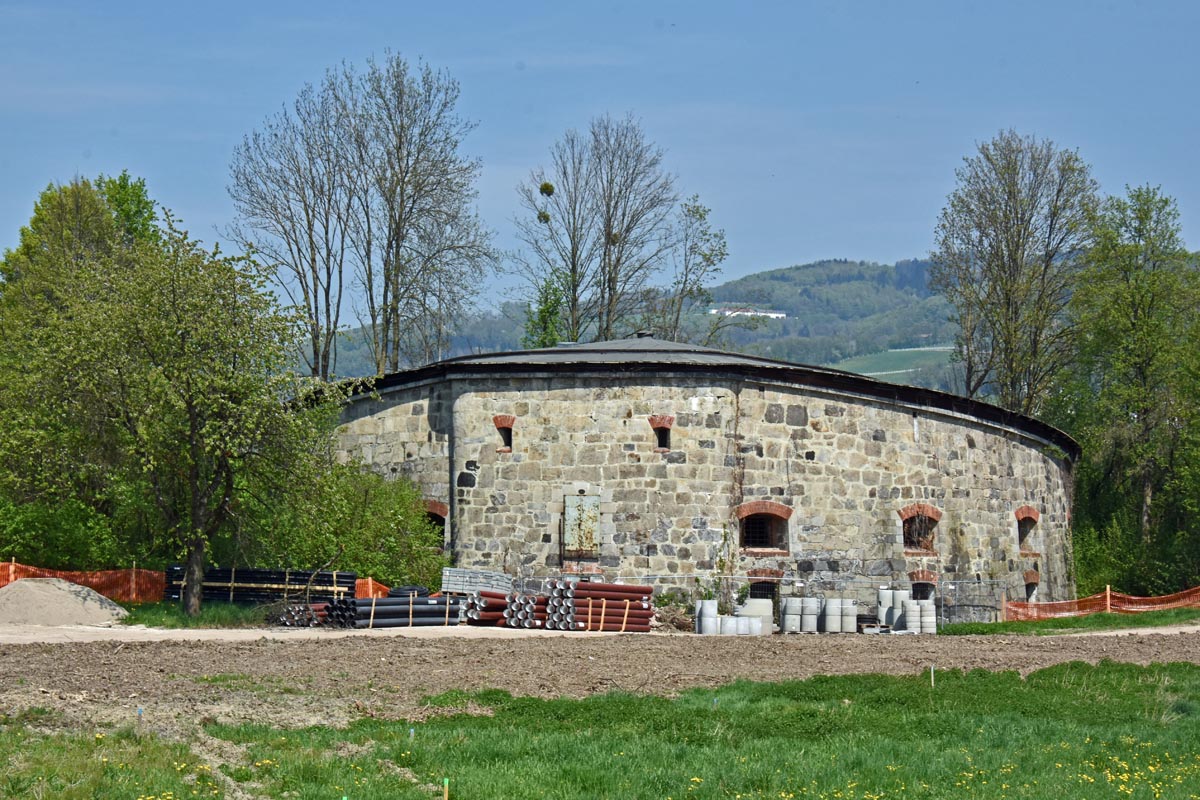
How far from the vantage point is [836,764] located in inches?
497

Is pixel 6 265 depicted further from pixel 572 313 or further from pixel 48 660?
pixel 48 660

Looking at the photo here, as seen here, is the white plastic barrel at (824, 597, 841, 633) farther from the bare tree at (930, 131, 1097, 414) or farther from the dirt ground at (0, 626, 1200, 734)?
the bare tree at (930, 131, 1097, 414)

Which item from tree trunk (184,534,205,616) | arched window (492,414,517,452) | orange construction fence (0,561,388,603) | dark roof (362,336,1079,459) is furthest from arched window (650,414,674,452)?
tree trunk (184,534,205,616)

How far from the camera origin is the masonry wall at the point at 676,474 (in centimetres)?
2881

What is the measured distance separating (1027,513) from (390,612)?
57.8ft

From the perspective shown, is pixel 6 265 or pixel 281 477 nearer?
pixel 281 477

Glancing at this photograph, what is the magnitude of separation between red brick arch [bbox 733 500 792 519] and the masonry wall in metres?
0.03

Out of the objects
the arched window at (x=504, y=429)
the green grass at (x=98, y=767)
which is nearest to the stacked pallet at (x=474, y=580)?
the arched window at (x=504, y=429)

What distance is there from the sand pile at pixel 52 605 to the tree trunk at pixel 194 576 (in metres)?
1.18

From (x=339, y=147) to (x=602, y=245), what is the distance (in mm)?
12556

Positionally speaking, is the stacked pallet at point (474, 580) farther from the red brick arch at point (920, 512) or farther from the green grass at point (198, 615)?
the red brick arch at point (920, 512)

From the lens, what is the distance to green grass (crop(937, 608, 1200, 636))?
27.7 meters

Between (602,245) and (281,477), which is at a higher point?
(602,245)

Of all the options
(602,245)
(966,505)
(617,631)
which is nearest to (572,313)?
(602,245)
